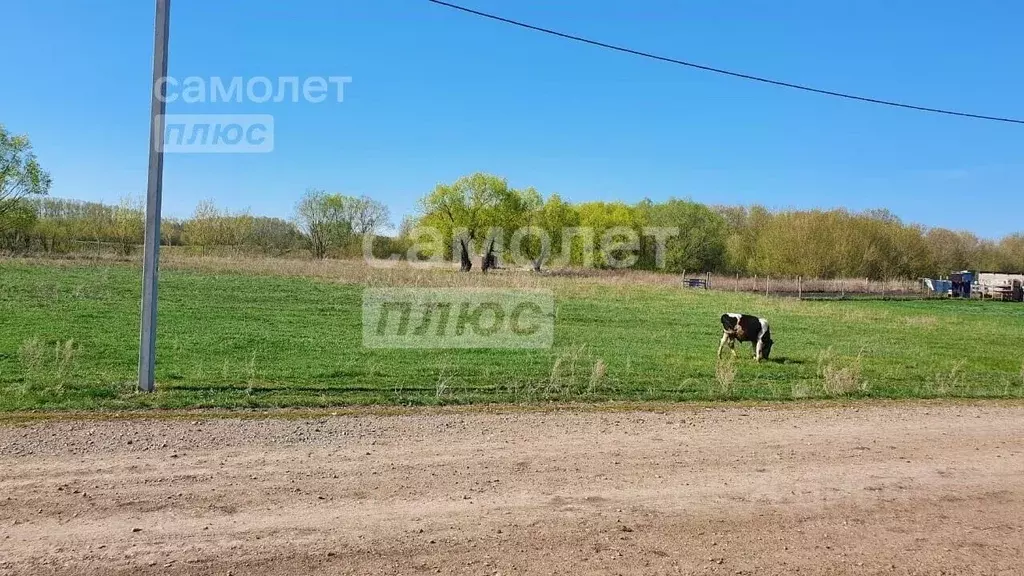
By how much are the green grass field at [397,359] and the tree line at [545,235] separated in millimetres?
37225

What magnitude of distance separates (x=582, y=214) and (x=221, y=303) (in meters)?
65.0

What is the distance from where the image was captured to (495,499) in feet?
17.7

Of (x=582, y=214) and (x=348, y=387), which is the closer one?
(x=348, y=387)

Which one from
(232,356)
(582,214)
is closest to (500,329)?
(232,356)

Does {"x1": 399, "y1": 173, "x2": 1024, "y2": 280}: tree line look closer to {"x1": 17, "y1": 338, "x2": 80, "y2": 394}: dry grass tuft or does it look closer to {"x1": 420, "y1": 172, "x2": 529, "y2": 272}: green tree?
{"x1": 420, "y1": 172, "x2": 529, "y2": 272}: green tree

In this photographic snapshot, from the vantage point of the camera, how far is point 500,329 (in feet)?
64.8

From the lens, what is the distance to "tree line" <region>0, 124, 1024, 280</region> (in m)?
64.8

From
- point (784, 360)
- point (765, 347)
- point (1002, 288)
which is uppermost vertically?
point (1002, 288)

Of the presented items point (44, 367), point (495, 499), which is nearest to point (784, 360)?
point (495, 499)

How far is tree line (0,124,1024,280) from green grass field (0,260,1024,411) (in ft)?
122

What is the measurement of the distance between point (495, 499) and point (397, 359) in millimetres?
8513

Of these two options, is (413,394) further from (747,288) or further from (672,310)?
(747,288)

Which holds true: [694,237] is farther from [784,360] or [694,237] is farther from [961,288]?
[784,360]

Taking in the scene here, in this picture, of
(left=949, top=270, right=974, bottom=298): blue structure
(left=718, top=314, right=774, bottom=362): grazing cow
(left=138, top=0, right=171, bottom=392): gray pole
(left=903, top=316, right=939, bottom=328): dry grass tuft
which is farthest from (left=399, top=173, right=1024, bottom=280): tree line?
(left=138, top=0, right=171, bottom=392): gray pole
